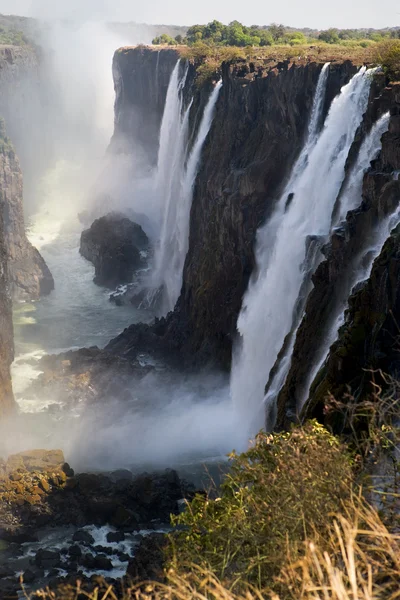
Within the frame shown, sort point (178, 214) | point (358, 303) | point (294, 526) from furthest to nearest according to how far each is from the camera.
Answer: point (178, 214)
point (358, 303)
point (294, 526)

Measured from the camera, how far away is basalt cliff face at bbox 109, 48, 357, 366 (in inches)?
1347

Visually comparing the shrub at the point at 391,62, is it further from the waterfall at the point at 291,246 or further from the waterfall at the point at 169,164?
the waterfall at the point at 169,164

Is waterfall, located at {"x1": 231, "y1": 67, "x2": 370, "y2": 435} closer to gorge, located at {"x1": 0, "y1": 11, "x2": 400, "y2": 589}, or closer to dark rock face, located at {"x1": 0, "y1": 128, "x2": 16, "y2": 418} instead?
gorge, located at {"x1": 0, "y1": 11, "x2": 400, "y2": 589}

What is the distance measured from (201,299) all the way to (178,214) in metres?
9.37

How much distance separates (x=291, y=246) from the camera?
29562 mm

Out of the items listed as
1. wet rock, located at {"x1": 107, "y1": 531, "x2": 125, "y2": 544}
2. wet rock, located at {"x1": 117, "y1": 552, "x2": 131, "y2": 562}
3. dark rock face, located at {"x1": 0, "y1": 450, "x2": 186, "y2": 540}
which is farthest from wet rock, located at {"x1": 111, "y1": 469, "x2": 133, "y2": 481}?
wet rock, located at {"x1": 117, "y1": 552, "x2": 131, "y2": 562}

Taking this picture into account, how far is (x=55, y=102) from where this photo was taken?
10319cm

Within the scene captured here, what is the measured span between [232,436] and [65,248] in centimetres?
3770

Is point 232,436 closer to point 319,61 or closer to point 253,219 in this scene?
point 253,219

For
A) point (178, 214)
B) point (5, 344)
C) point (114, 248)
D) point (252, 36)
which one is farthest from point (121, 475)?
point (252, 36)

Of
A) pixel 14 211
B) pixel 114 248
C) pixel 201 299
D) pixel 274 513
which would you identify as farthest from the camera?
pixel 114 248

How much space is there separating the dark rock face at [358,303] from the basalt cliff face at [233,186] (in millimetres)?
8732

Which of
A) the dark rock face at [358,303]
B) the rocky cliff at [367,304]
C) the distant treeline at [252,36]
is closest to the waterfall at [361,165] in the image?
the dark rock face at [358,303]

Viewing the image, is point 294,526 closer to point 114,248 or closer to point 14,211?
point 114,248
